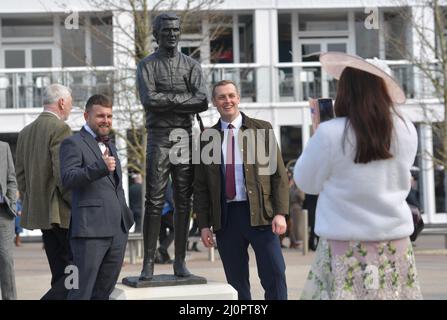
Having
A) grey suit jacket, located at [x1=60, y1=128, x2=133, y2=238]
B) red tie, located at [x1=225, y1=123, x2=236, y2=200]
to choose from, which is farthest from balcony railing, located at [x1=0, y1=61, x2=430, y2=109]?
grey suit jacket, located at [x1=60, y1=128, x2=133, y2=238]

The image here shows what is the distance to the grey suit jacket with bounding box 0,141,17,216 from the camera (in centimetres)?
1020

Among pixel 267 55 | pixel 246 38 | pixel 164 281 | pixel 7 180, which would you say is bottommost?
pixel 164 281

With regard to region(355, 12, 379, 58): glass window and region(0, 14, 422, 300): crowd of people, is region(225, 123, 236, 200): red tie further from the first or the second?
region(355, 12, 379, 58): glass window

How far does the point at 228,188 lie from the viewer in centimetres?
838

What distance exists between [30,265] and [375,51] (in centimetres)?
1831

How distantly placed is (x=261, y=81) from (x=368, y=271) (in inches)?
1069

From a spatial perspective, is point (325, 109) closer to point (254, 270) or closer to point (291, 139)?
point (254, 270)

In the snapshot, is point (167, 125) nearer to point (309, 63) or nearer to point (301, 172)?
point (301, 172)

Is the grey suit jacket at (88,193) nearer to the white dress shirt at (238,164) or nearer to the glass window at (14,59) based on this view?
the white dress shirt at (238,164)

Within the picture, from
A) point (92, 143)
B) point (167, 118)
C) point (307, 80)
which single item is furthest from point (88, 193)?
point (307, 80)

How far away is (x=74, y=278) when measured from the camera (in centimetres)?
815
